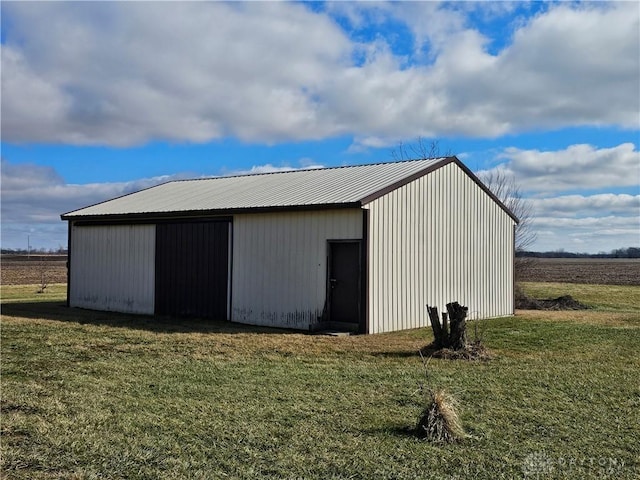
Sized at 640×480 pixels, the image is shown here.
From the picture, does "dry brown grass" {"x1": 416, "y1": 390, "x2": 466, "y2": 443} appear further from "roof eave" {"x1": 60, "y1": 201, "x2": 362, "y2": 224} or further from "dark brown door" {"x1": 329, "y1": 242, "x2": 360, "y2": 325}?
"dark brown door" {"x1": 329, "y1": 242, "x2": 360, "y2": 325}

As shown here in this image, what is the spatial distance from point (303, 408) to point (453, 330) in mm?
4486

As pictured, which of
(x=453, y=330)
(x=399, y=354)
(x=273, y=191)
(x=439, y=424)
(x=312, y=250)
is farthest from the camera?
(x=273, y=191)

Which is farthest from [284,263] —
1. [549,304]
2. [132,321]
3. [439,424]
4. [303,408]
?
[549,304]

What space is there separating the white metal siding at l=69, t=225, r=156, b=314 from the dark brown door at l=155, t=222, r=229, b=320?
54cm

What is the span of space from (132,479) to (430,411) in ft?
9.23

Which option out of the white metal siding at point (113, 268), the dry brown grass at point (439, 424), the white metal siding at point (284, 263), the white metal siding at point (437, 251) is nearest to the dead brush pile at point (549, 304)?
the white metal siding at point (437, 251)

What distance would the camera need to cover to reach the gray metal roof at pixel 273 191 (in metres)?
15.2

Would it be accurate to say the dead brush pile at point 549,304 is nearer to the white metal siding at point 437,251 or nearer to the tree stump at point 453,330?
the white metal siding at point 437,251

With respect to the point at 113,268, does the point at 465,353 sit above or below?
below

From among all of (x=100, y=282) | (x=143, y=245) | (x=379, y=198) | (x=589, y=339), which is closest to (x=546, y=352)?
(x=589, y=339)

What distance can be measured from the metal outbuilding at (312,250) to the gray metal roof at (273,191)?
0.07 m

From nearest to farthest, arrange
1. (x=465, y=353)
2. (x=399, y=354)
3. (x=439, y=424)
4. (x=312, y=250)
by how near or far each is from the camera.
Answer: (x=439, y=424) → (x=465, y=353) → (x=399, y=354) → (x=312, y=250)

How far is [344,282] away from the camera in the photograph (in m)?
14.7

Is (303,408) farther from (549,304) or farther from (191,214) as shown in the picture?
(549,304)
